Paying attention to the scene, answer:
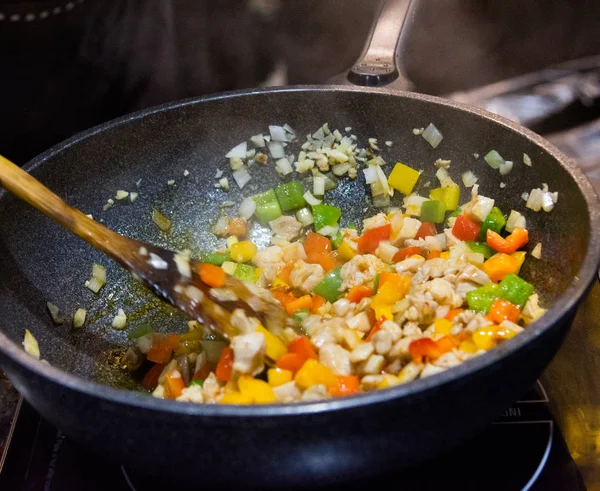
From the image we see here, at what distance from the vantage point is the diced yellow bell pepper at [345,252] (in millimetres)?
1712

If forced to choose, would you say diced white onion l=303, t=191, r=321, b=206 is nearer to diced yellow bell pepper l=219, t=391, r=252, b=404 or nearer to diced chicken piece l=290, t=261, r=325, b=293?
diced chicken piece l=290, t=261, r=325, b=293

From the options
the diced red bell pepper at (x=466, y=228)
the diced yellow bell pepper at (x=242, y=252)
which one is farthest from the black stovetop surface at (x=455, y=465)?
the diced yellow bell pepper at (x=242, y=252)

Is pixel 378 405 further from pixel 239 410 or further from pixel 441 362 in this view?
pixel 441 362

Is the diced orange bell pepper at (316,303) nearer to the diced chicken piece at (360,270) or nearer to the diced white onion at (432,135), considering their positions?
the diced chicken piece at (360,270)

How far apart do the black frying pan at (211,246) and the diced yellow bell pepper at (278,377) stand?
25cm

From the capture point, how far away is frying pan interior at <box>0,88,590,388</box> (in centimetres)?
139

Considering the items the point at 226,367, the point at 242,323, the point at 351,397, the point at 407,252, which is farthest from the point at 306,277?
the point at 351,397

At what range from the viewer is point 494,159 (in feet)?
5.21

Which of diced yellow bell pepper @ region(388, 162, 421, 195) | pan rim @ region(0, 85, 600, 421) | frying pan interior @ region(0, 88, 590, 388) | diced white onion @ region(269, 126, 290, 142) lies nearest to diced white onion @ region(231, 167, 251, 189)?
frying pan interior @ region(0, 88, 590, 388)

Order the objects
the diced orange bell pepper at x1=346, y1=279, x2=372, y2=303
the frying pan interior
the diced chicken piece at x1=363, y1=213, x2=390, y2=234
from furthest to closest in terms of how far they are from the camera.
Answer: the diced chicken piece at x1=363, y1=213, x2=390, y2=234
the diced orange bell pepper at x1=346, y1=279, x2=372, y2=303
the frying pan interior

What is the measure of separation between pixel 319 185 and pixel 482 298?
0.68 m

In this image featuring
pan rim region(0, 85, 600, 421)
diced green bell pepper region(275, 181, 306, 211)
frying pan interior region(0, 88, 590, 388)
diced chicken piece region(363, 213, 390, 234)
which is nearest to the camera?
pan rim region(0, 85, 600, 421)

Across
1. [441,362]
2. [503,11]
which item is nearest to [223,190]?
[441,362]

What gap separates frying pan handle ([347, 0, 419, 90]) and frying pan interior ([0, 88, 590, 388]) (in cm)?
7
